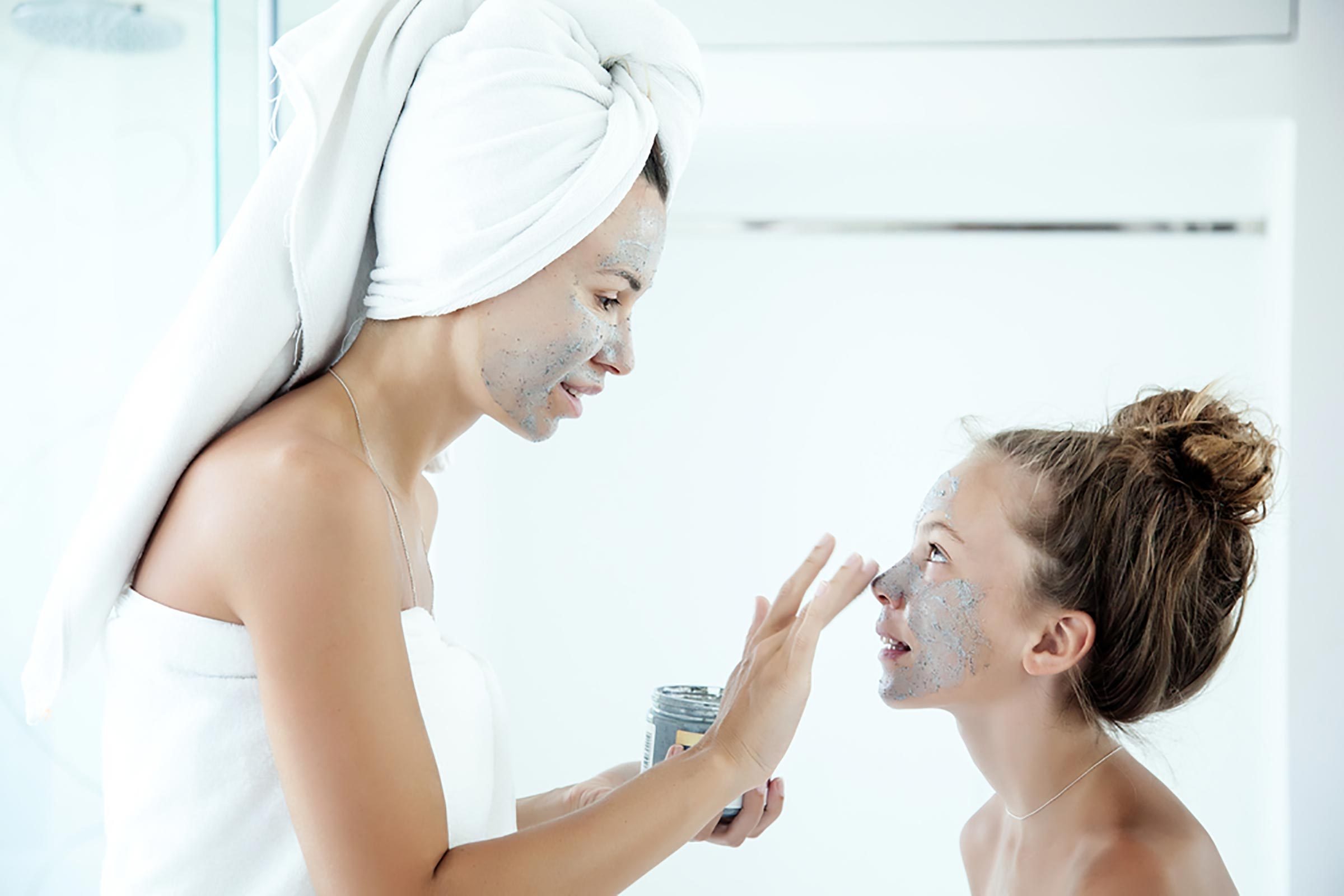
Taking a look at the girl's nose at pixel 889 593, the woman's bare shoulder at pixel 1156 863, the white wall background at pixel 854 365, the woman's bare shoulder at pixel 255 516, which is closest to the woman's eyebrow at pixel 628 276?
the woman's bare shoulder at pixel 255 516

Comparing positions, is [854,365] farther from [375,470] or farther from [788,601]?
[375,470]

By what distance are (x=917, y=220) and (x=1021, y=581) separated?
2.85ft

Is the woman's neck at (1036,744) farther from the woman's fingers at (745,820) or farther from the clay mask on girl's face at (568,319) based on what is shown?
the clay mask on girl's face at (568,319)

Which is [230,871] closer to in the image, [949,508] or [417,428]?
[417,428]

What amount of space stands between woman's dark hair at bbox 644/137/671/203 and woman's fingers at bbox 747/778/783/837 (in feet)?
1.76

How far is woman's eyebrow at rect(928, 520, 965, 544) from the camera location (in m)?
1.14

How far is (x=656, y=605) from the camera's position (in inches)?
74.9

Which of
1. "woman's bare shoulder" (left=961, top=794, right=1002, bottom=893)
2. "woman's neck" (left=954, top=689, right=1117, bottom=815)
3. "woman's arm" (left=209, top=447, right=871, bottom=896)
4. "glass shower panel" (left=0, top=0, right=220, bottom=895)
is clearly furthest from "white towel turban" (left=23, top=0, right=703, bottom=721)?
"woman's bare shoulder" (left=961, top=794, right=1002, bottom=893)

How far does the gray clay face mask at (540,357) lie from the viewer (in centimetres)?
88

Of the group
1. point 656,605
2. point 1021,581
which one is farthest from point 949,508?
point 656,605

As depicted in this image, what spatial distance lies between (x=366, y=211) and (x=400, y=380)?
14 cm

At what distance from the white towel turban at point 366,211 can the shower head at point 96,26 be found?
1.95ft

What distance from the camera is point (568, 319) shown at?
89cm

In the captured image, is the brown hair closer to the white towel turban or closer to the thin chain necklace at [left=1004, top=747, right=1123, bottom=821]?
the thin chain necklace at [left=1004, top=747, right=1123, bottom=821]
